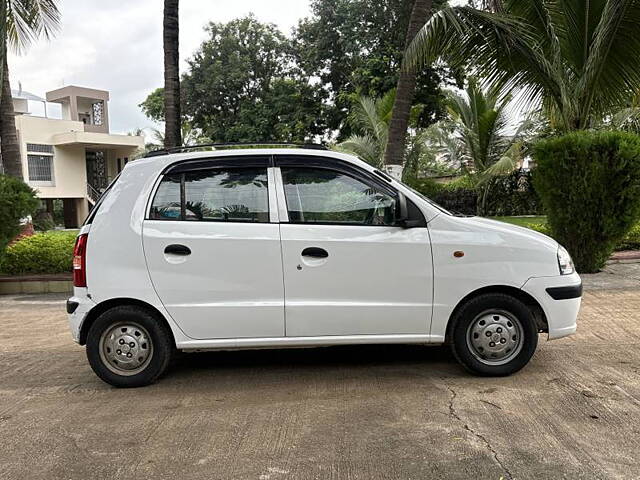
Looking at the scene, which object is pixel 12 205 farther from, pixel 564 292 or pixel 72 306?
pixel 564 292

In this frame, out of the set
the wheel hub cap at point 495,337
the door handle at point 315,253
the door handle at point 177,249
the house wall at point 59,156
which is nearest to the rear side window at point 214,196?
the door handle at point 177,249

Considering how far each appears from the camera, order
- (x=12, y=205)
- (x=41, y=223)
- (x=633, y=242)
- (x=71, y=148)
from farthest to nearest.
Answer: (x=71, y=148) → (x=41, y=223) → (x=633, y=242) → (x=12, y=205)

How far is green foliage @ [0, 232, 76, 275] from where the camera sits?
10102 mm

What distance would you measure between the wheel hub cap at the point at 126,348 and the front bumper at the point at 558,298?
308 centimetres

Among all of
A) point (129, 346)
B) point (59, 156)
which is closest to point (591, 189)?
point (129, 346)

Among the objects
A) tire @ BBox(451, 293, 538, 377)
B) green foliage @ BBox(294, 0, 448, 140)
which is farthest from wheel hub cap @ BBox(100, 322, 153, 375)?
green foliage @ BBox(294, 0, 448, 140)

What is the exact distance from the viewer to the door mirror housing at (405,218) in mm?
4648

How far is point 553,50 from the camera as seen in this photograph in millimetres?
9859

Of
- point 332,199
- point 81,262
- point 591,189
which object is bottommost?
point 81,262

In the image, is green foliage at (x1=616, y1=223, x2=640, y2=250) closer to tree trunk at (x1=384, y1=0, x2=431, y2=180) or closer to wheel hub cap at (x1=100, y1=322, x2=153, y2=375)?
tree trunk at (x1=384, y1=0, x2=431, y2=180)

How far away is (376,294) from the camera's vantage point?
184 inches

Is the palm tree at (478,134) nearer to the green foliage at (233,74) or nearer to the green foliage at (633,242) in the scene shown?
the green foliage at (633,242)

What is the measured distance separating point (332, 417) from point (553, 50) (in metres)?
8.18

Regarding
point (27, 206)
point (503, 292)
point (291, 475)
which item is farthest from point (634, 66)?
point (27, 206)
